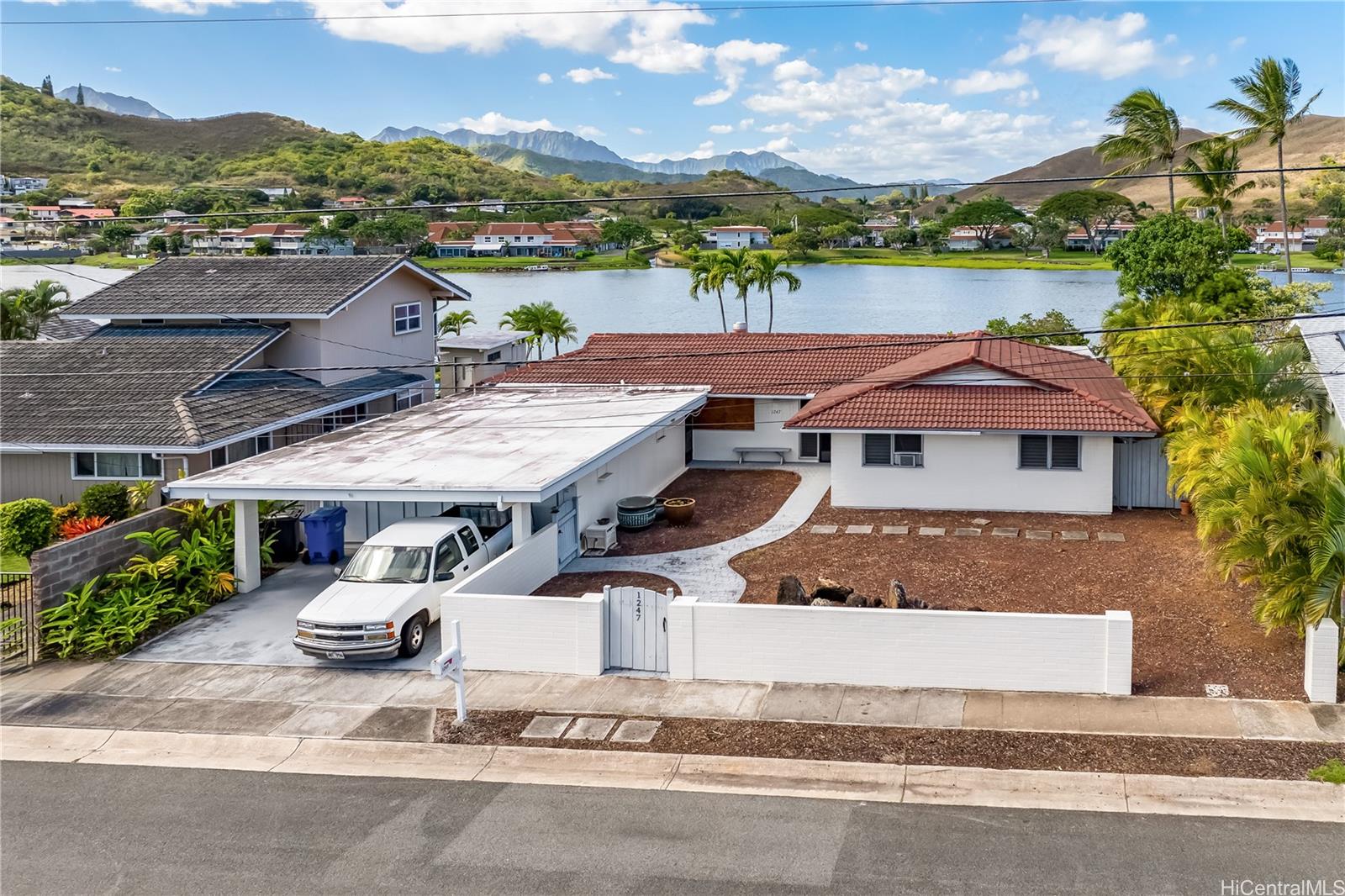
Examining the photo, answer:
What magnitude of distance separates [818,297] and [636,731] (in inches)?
2885

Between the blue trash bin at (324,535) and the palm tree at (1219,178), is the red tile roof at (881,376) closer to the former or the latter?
the blue trash bin at (324,535)

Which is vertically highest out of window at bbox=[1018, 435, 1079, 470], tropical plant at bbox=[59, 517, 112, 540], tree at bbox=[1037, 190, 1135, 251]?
tree at bbox=[1037, 190, 1135, 251]

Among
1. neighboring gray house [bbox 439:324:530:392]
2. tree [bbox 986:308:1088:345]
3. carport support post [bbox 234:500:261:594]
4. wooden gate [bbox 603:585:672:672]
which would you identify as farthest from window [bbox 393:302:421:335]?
wooden gate [bbox 603:585:672:672]

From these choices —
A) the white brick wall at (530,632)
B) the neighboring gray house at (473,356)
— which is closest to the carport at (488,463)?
the white brick wall at (530,632)

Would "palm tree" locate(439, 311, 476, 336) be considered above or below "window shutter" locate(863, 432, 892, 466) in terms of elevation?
above

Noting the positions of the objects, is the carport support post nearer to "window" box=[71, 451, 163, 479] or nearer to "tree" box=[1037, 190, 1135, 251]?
"window" box=[71, 451, 163, 479]

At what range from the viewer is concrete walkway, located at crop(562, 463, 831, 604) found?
20.4 meters

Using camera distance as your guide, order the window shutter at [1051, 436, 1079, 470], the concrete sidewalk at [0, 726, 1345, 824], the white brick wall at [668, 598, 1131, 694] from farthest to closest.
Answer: the window shutter at [1051, 436, 1079, 470]
the white brick wall at [668, 598, 1131, 694]
the concrete sidewalk at [0, 726, 1345, 824]

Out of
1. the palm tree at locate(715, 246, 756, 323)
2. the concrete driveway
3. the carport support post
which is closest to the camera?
the concrete driveway

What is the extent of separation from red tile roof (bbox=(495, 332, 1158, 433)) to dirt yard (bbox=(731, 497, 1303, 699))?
2.09 meters

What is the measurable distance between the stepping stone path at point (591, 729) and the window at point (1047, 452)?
566 inches

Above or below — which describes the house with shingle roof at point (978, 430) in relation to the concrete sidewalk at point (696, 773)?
above

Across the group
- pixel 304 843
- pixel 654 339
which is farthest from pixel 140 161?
pixel 304 843

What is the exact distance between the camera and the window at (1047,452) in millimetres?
25422
